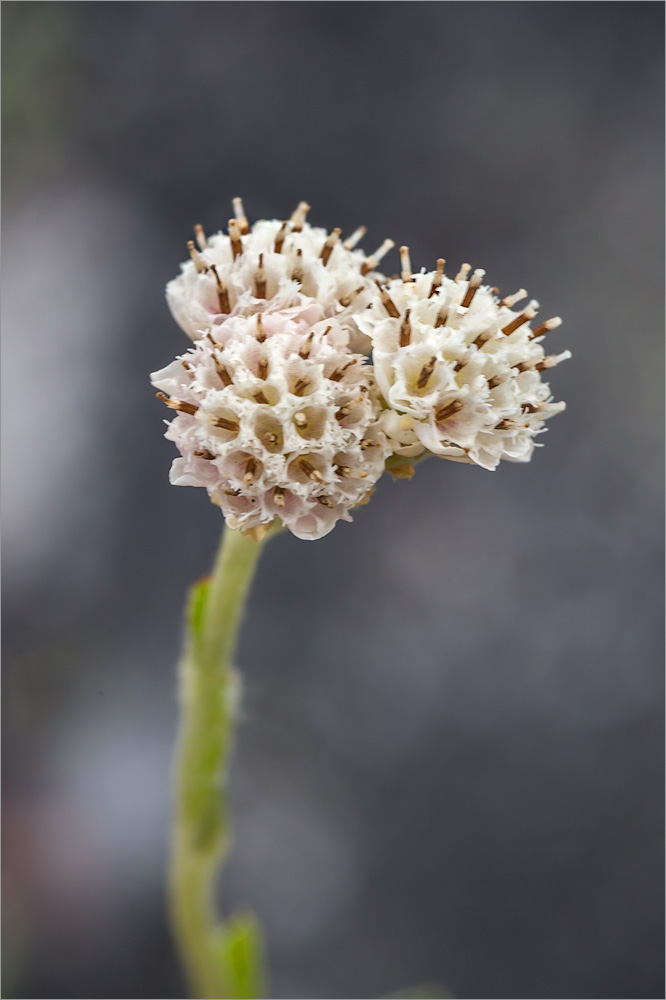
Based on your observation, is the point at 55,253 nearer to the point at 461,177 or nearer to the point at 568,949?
the point at 461,177

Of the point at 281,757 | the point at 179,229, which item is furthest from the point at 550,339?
the point at 281,757

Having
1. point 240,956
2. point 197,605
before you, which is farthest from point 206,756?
point 240,956

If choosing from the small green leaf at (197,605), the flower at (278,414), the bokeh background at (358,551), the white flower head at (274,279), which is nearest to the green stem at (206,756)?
the small green leaf at (197,605)

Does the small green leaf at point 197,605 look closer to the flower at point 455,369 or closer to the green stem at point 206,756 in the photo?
the green stem at point 206,756

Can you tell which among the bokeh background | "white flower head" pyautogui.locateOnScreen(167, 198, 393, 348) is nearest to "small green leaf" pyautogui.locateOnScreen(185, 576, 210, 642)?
"white flower head" pyautogui.locateOnScreen(167, 198, 393, 348)

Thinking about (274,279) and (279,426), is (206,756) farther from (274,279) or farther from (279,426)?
(274,279)

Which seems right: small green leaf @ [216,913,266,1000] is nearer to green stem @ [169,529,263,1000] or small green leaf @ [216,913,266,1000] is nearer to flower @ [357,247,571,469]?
green stem @ [169,529,263,1000]

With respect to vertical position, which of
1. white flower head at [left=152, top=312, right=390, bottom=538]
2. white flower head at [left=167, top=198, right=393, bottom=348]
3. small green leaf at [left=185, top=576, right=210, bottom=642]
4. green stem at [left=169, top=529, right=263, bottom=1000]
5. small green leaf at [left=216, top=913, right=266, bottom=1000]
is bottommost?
small green leaf at [left=216, top=913, right=266, bottom=1000]
